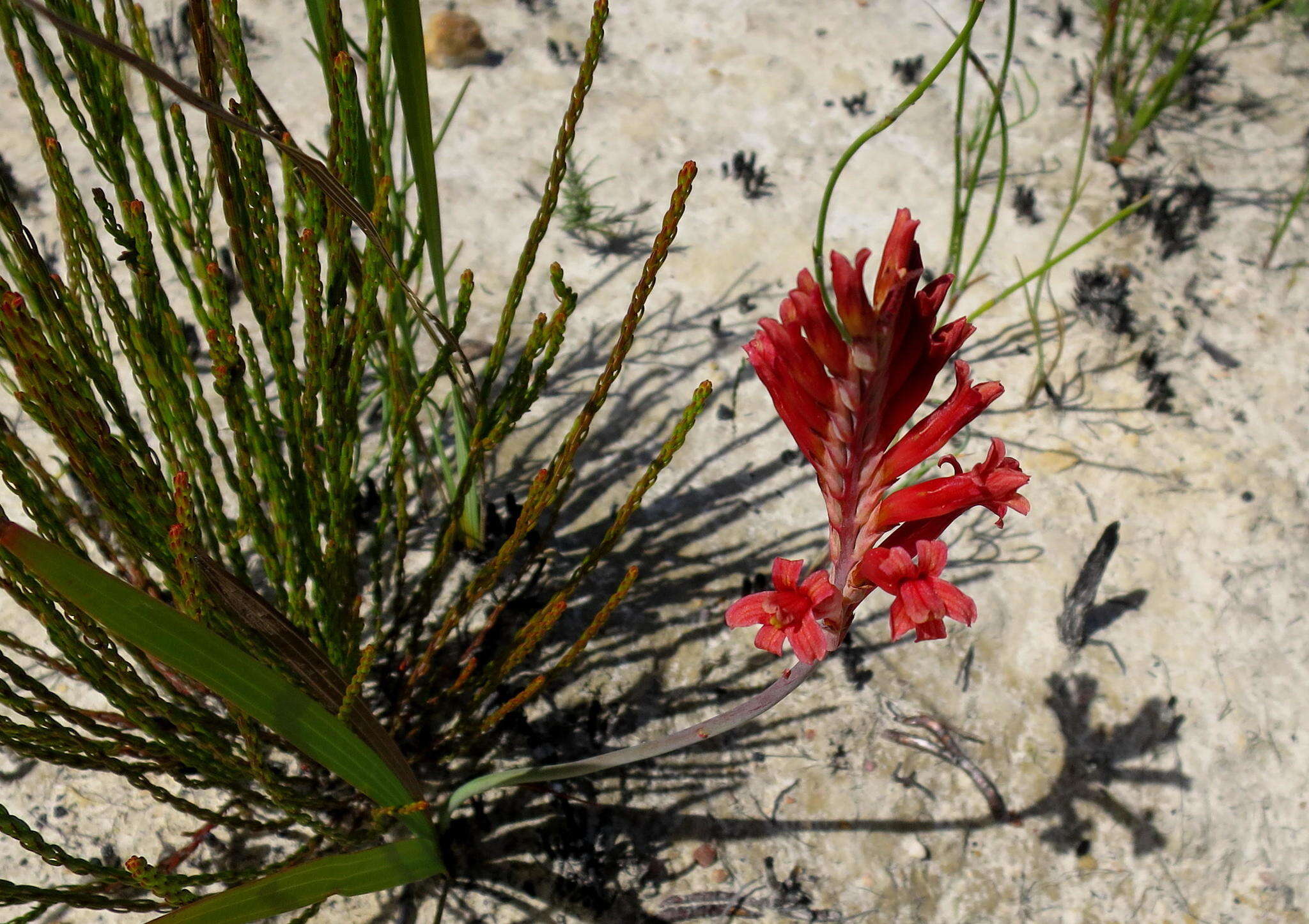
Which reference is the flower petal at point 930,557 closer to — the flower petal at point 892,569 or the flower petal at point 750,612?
the flower petal at point 892,569

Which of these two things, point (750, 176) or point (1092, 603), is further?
point (750, 176)

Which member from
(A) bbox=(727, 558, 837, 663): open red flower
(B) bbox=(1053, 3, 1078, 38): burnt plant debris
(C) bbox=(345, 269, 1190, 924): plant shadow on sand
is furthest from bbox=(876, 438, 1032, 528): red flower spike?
(B) bbox=(1053, 3, 1078, 38): burnt plant debris

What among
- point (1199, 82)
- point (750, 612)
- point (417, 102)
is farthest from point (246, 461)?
point (1199, 82)

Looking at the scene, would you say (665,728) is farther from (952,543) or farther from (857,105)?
(857,105)

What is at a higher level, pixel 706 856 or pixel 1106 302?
pixel 1106 302

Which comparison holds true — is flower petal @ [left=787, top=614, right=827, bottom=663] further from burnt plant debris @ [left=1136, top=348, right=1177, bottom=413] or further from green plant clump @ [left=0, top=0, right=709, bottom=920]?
burnt plant debris @ [left=1136, top=348, right=1177, bottom=413]

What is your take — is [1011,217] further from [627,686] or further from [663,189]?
[627,686]

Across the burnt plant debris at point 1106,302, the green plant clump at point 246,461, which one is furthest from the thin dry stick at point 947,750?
the burnt plant debris at point 1106,302
